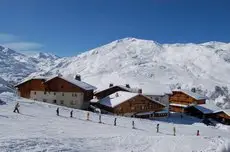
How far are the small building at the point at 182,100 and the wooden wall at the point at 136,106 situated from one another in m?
23.6

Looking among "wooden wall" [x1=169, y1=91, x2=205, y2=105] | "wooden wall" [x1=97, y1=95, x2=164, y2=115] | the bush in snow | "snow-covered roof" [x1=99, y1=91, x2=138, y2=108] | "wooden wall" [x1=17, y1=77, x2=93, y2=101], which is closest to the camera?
the bush in snow

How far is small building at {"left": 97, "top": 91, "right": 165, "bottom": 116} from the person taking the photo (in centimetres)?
6644

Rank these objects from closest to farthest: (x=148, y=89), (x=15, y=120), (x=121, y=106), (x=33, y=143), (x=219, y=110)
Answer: (x=33, y=143) < (x=15, y=120) < (x=121, y=106) < (x=219, y=110) < (x=148, y=89)

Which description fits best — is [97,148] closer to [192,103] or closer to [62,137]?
[62,137]

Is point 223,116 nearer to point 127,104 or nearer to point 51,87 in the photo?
point 127,104

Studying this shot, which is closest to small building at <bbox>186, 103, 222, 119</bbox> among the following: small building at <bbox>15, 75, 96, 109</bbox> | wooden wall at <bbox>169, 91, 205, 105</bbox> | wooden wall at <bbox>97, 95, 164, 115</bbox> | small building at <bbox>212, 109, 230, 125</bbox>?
small building at <bbox>212, 109, 230, 125</bbox>

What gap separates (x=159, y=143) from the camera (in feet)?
89.9

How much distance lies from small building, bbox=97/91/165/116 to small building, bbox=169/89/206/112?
2564cm

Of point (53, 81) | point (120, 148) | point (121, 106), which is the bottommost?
point (120, 148)

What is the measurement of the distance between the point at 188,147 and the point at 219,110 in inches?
2462

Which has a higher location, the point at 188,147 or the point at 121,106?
the point at 121,106

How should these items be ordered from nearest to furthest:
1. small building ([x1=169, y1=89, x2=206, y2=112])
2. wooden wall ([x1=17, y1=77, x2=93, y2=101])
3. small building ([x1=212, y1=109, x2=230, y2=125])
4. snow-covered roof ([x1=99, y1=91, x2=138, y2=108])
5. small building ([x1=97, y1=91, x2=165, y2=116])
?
small building ([x1=97, y1=91, x2=165, y2=116]), snow-covered roof ([x1=99, y1=91, x2=138, y2=108]), wooden wall ([x1=17, y1=77, x2=93, y2=101]), small building ([x1=212, y1=109, x2=230, y2=125]), small building ([x1=169, y1=89, x2=206, y2=112])

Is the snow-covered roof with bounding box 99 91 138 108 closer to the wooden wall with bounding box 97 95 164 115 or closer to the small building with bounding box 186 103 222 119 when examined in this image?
the wooden wall with bounding box 97 95 164 115

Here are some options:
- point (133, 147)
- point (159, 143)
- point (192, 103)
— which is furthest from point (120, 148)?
point (192, 103)
